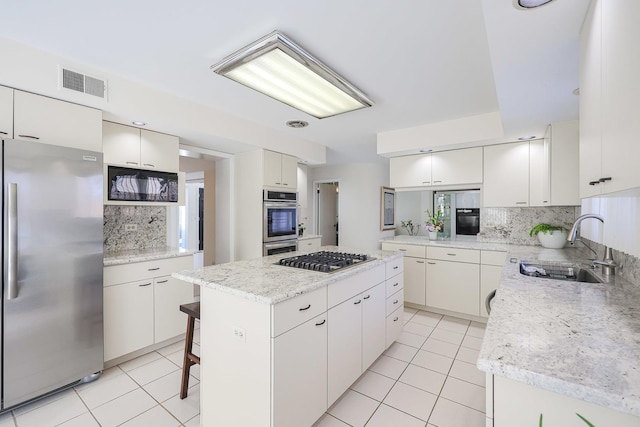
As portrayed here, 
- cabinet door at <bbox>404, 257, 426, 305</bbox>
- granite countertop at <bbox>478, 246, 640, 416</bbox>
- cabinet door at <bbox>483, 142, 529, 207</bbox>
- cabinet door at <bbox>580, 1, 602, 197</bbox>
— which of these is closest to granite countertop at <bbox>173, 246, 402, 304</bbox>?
granite countertop at <bbox>478, 246, 640, 416</bbox>

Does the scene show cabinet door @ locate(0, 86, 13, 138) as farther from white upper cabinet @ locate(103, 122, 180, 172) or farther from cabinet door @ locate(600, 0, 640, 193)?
cabinet door @ locate(600, 0, 640, 193)

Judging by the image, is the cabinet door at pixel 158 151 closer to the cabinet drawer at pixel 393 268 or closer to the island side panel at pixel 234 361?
the island side panel at pixel 234 361

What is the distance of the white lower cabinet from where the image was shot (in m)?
2.33

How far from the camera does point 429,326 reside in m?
3.30

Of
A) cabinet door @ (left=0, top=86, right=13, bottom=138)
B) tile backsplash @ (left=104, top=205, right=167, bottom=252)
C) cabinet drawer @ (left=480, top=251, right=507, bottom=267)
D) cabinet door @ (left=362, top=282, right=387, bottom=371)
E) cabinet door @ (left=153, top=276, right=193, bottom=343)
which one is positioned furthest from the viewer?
cabinet drawer @ (left=480, top=251, right=507, bottom=267)

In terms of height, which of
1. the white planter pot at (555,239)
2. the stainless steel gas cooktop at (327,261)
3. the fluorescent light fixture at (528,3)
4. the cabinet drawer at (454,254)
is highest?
the fluorescent light fixture at (528,3)

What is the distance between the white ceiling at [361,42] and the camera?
1426 millimetres

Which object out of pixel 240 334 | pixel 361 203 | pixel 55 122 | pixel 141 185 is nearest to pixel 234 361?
pixel 240 334

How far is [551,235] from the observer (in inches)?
123

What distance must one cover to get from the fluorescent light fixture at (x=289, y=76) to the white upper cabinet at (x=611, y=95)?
4.54 feet

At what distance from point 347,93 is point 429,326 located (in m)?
2.81

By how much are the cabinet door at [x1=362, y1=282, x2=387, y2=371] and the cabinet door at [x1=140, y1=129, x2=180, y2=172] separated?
2417 millimetres

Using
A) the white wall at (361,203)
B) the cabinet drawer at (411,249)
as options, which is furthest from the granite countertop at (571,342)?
the white wall at (361,203)

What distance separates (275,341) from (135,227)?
252 cm
